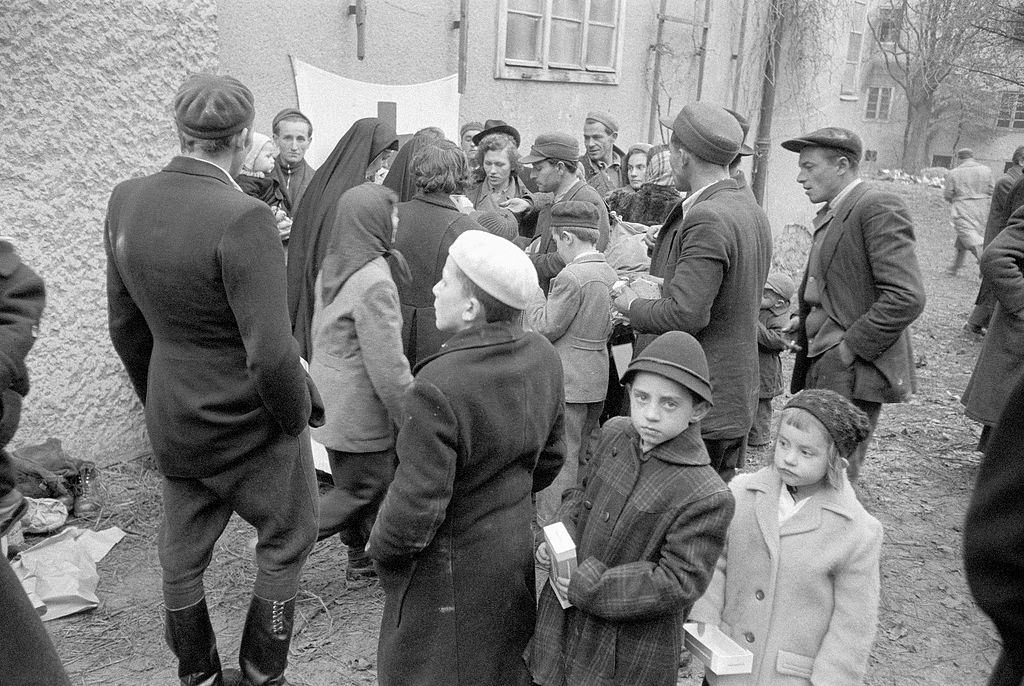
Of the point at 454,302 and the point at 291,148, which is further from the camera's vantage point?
the point at 291,148

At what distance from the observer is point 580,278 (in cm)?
402

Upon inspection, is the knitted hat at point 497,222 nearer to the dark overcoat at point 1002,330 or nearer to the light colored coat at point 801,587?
the dark overcoat at point 1002,330

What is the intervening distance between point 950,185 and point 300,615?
1238 centimetres

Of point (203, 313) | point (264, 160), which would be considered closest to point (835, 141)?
point (203, 313)

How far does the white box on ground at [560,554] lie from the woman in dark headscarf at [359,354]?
1169 millimetres

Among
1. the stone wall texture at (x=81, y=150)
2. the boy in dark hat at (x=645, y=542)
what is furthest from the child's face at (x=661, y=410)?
the stone wall texture at (x=81, y=150)

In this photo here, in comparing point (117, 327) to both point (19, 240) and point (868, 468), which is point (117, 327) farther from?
point (868, 468)

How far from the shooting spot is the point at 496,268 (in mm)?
2207

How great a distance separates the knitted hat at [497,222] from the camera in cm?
495

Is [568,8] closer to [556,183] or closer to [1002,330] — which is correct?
[556,183]

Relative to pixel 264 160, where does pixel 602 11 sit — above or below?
above

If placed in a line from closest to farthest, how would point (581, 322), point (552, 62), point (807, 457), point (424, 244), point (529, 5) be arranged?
1. point (807, 457)
2. point (424, 244)
3. point (581, 322)
4. point (529, 5)
5. point (552, 62)

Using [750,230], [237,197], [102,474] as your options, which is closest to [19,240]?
[102,474]

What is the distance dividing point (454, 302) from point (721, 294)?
141cm
